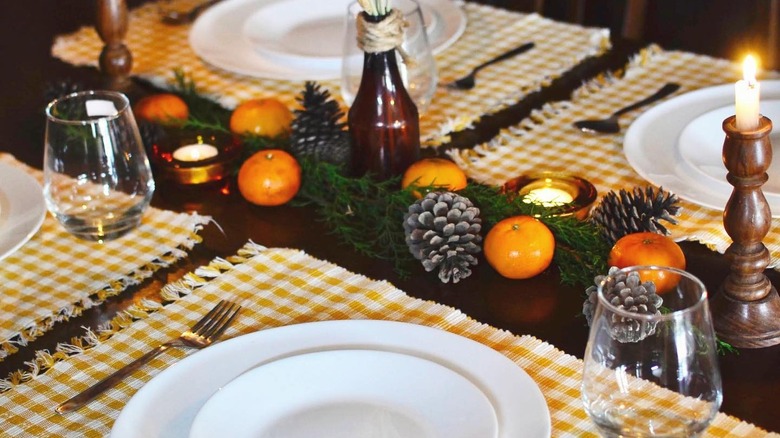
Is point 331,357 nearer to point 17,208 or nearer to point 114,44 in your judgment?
point 17,208

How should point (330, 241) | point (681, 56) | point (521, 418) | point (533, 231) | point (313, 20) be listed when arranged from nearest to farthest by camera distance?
point (521, 418), point (533, 231), point (330, 241), point (681, 56), point (313, 20)

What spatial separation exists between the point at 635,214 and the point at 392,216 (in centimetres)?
25

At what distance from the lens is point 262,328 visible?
0.90 metres

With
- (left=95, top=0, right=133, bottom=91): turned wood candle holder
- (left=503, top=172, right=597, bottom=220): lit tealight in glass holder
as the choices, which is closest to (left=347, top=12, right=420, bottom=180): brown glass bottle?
(left=503, top=172, right=597, bottom=220): lit tealight in glass holder

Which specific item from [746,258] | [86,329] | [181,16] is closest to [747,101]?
[746,258]

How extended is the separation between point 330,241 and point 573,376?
0.33m

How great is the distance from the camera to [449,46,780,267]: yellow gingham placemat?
103 cm

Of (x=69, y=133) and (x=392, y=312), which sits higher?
(x=69, y=133)

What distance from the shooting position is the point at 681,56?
140cm

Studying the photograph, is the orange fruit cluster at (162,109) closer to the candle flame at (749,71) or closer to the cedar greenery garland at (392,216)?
the cedar greenery garland at (392,216)

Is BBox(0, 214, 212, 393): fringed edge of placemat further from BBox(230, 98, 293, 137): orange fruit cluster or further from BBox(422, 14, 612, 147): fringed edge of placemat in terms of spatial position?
BBox(422, 14, 612, 147): fringed edge of placemat

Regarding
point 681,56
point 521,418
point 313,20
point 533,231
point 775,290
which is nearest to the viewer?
point 521,418

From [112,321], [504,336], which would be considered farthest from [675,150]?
[112,321]

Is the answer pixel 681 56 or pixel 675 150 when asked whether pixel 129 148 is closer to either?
pixel 675 150
